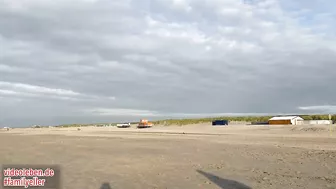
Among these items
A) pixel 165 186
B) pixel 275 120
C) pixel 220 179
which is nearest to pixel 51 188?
pixel 165 186

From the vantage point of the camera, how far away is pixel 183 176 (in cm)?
1342

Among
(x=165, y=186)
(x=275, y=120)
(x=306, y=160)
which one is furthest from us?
(x=275, y=120)

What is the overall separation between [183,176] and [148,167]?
297cm

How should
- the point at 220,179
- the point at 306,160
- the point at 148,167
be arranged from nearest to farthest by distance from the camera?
the point at 220,179, the point at 148,167, the point at 306,160

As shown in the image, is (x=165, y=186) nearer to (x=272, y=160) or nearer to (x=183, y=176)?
(x=183, y=176)

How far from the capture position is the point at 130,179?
13.0 m

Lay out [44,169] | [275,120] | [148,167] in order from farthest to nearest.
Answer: [275,120] < [148,167] < [44,169]

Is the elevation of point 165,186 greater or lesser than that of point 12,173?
lesser

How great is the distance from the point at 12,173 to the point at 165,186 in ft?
20.8

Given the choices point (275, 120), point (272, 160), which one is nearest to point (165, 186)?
point (272, 160)

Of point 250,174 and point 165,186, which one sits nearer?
point 165,186

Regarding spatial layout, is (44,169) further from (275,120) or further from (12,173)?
(275,120)

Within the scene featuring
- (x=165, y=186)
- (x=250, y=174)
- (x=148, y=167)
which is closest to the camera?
(x=165, y=186)

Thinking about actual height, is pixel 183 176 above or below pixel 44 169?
below
